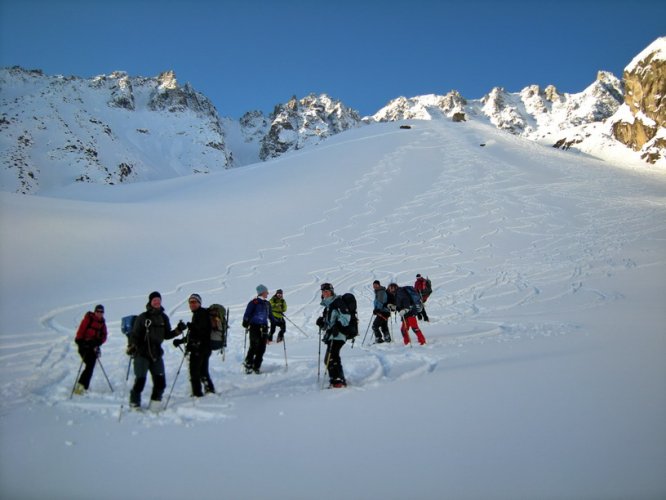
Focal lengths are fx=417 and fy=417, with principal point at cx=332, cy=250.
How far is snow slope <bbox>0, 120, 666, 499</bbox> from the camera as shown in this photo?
3693 millimetres

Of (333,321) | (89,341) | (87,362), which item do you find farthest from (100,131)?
(333,321)

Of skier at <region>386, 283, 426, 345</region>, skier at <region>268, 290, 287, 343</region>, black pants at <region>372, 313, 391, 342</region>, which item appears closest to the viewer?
skier at <region>386, 283, 426, 345</region>

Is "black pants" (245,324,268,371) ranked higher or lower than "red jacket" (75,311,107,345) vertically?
lower

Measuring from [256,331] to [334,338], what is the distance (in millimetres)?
2037

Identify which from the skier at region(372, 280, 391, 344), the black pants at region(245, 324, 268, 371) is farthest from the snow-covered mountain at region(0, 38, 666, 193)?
the black pants at region(245, 324, 268, 371)

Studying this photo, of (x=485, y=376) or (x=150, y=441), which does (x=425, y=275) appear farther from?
(x=150, y=441)

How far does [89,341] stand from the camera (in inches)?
279

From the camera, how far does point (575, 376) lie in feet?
18.6

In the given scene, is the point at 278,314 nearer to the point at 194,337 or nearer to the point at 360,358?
the point at 360,358

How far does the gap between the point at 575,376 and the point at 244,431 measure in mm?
4421

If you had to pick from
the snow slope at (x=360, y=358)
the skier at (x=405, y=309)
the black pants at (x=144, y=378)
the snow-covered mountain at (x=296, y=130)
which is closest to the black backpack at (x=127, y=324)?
the black pants at (x=144, y=378)

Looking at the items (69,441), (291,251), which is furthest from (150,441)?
(291,251)

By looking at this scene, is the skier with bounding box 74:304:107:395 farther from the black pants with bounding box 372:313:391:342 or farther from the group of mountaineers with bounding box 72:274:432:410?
the black pants with bounding box 372:313:391:342

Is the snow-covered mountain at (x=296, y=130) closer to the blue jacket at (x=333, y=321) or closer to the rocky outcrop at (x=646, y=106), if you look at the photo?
the rocky outcrop at (x=646, y=106)
